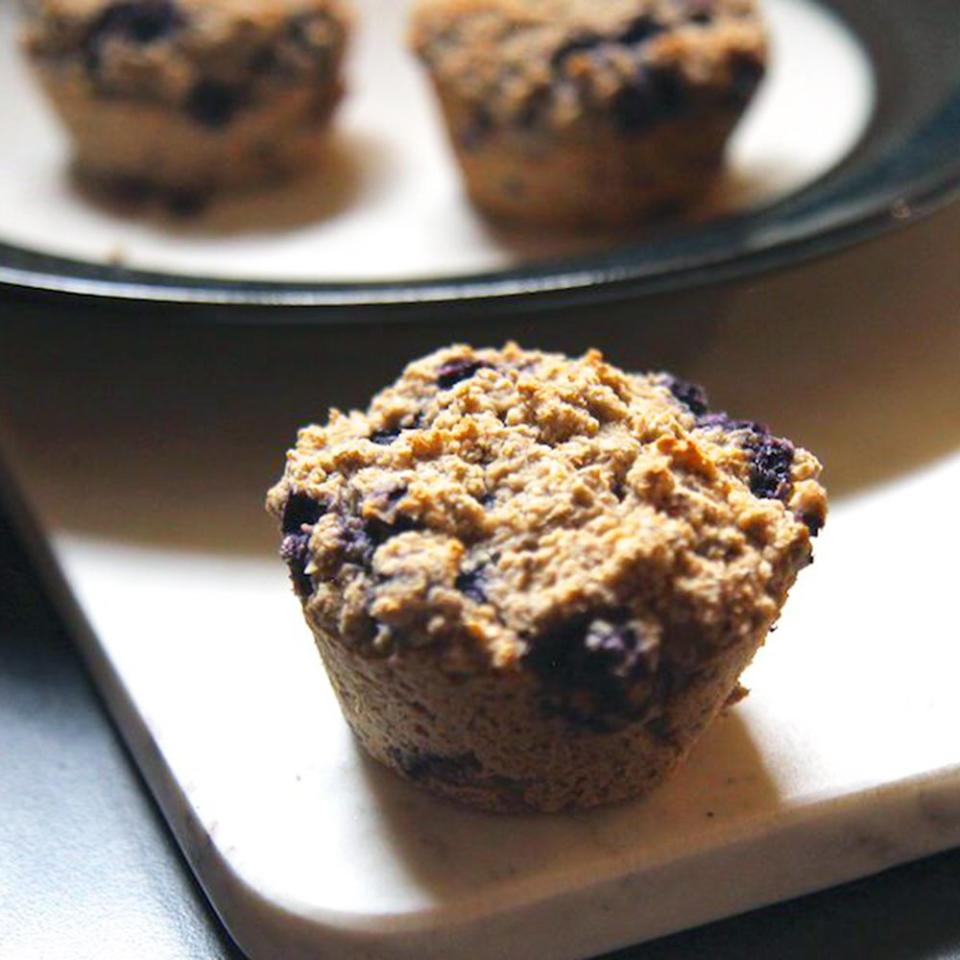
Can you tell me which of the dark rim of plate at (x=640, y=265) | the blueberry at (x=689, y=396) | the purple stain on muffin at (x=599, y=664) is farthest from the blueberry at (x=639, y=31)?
the purple stain on muffin at (x=599, y=664)

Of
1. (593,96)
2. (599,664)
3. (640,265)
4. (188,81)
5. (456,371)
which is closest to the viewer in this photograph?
(599,664)

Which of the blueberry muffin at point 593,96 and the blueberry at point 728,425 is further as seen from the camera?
the blueberry muffin at point 593,96

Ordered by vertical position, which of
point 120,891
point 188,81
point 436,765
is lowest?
point 120,891

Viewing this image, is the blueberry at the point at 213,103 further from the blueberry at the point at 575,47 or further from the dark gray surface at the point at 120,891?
the dark gray surface at the point at 120,891

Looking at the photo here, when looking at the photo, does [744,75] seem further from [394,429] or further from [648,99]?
[394,429]

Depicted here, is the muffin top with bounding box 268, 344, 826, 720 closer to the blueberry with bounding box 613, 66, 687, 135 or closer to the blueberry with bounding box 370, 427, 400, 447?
the blueberry with bounding box 370, 427, 400, 447

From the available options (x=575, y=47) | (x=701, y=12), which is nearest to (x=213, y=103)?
(x=575, y=47)

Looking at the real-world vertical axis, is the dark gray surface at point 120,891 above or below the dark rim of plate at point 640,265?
below
